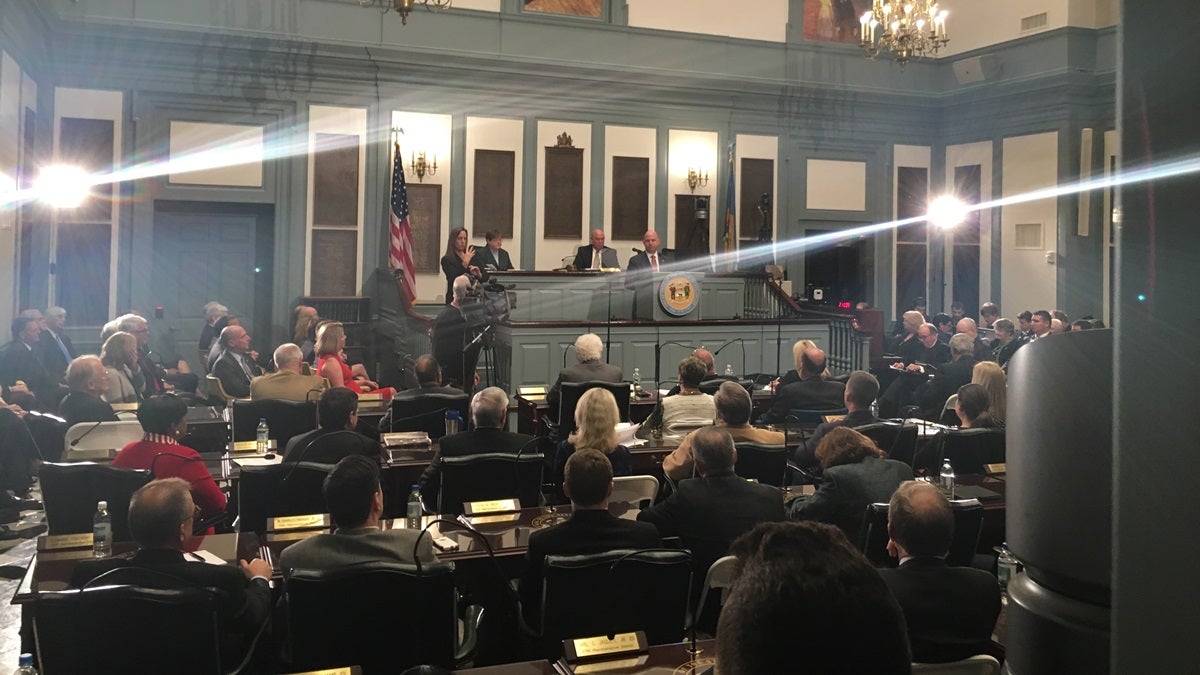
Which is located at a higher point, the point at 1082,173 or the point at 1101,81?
the point at 1101,81

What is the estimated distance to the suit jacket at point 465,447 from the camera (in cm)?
479

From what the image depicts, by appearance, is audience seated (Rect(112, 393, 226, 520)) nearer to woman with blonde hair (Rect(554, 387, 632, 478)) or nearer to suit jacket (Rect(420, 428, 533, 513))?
suit jacket (Rect(420, 428, 533, 513))

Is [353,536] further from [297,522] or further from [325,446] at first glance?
[325,446]

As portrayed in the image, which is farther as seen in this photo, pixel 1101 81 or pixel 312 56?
pixel 1101 81

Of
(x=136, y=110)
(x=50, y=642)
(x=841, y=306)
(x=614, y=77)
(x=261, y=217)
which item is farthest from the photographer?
(x=841, y=306)

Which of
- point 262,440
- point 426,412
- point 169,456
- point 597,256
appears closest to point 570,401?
point 426,412

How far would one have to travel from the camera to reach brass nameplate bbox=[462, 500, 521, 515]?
161 inches

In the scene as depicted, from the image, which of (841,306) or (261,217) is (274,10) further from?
(841,306)

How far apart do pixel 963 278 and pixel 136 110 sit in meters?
12.1

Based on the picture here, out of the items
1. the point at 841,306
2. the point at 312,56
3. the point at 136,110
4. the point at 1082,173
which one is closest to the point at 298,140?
the point at 312,56

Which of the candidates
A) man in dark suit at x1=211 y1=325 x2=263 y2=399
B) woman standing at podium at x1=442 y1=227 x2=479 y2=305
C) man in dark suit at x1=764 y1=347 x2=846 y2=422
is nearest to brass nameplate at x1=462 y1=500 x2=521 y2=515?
man in dark suit at x1=764 y1=347 x2=846 y2=422

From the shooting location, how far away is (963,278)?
578 inches

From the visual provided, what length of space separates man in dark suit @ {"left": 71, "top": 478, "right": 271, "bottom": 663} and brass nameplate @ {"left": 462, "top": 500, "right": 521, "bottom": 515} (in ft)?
4.00

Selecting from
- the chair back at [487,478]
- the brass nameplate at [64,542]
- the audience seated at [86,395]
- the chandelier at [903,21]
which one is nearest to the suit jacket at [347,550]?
the brass nameplate at [64,542]
